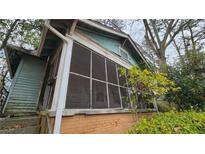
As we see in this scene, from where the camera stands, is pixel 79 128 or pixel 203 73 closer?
pixel 79 128

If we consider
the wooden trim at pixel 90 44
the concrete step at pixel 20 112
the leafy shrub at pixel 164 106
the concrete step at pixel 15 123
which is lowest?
the concrete step at pixel 15 123

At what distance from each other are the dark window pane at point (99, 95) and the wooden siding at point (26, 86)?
9.59 feet

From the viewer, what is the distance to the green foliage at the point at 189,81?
21.6 ft

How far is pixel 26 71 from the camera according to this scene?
18.5ft

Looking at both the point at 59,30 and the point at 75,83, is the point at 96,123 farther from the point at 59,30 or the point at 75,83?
the point at 59,30

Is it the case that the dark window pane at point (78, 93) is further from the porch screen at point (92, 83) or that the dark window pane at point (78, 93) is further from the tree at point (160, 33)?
the tree at point (160, 33)

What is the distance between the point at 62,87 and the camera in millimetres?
2871

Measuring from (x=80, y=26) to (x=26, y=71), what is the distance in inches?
121

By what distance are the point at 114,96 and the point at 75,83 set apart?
4.87 feet

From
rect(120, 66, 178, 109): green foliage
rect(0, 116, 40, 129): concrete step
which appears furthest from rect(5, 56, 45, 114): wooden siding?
rect(120, 66, 178, 109): green foliage

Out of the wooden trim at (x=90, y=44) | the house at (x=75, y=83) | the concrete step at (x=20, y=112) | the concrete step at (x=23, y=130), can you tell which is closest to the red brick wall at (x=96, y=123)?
the house at (x=75, y=83)
